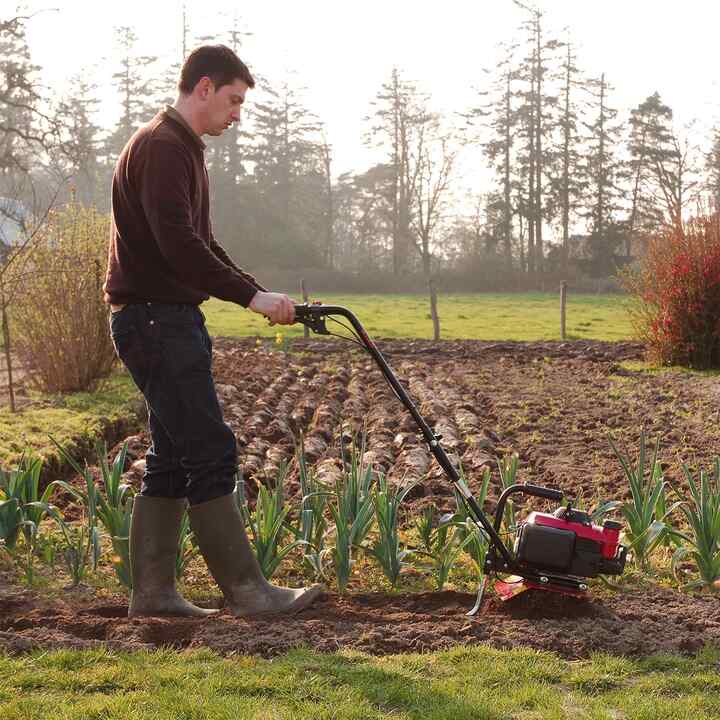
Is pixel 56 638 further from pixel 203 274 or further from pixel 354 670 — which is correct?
pixel 203 274

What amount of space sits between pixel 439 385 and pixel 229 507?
372 inches

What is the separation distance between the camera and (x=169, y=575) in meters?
4.41

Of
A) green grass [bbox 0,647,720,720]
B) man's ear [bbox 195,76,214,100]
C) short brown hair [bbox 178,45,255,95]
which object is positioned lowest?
green grass [bbox 0,647,720,720]

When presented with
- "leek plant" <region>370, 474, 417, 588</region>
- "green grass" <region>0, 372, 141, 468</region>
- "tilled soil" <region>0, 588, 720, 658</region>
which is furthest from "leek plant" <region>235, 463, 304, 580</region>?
"green grass" <region>0, 372, 141, 468</region>

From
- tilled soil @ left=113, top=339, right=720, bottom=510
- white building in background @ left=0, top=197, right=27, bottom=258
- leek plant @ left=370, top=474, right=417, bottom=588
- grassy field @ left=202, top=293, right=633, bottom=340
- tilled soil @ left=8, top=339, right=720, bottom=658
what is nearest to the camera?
tilled soil @ left=8, top=339, right=720, bottom=658

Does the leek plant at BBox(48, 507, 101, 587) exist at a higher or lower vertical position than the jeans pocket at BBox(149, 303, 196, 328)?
lower

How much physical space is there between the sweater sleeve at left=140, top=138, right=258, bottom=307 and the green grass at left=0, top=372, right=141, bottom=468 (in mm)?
3997

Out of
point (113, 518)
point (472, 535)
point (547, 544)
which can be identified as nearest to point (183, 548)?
point (113, 518)

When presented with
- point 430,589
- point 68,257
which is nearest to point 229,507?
point 430,589

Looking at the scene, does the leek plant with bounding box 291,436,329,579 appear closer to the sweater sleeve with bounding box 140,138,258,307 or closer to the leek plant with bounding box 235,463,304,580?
the leek plant with bounding box 235,463,304,580

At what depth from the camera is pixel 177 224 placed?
12.8 ft

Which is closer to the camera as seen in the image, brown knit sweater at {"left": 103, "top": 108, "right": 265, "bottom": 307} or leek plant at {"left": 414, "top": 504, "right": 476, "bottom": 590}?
brown knit sweater at {"left": 103, "top": 108, "right": 265, "bottom": 307}

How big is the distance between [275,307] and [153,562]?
1.29 m

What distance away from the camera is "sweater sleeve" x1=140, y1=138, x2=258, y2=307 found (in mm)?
3920
